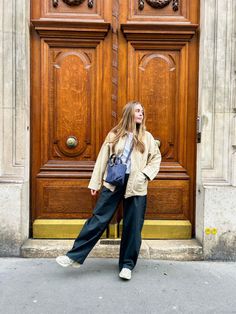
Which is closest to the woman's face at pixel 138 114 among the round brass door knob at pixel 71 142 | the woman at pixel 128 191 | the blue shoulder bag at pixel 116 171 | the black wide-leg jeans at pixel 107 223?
the woman at pixel 128 191

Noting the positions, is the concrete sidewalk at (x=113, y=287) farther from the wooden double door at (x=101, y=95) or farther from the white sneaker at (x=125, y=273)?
the wooden double door at (x=101, y=95)

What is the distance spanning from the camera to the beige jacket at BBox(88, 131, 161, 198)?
4359 mm

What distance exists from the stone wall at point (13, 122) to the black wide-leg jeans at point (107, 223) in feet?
3.30

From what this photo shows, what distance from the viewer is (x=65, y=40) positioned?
17.3 ft

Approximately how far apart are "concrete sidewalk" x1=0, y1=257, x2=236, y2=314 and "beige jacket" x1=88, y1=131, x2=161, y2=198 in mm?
934

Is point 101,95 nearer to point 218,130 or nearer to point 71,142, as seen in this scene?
point 71,142

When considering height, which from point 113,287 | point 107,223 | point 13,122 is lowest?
point 113,287

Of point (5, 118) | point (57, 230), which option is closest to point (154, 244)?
point (57, 230)

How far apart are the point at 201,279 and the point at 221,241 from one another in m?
0.75

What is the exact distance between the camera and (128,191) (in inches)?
172

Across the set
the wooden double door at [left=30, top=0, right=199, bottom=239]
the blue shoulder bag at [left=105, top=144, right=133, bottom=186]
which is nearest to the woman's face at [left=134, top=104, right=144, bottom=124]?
the blue shoulder bag at [left=105, top=144, right=133, bottom=186]

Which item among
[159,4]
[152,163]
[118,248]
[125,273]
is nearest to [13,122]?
[152,163]

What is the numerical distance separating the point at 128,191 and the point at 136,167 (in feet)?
0.87

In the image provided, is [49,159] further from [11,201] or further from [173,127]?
[173,127]
